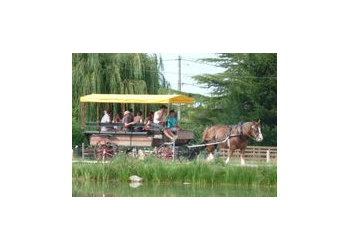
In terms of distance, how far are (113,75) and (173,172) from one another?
4.70m

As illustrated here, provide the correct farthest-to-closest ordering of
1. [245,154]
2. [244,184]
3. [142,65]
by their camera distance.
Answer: [142,65]
[245,154]
[244,184]

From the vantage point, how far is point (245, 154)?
67.5 ft

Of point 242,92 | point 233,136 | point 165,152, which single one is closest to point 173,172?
point 165,152

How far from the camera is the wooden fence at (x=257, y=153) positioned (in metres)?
20.2

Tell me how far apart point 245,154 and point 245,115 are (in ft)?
10.0

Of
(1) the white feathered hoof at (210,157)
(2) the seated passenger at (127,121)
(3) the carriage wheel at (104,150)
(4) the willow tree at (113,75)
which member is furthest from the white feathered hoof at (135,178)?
(4) the willow tree at (113,75)

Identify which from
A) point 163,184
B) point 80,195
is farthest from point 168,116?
point 80,195

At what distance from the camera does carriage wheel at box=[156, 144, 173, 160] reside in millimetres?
19219

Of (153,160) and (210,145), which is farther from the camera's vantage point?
(210,145)

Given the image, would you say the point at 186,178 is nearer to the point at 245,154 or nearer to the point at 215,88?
the point at 245,154

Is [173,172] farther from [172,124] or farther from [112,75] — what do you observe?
[112,75]

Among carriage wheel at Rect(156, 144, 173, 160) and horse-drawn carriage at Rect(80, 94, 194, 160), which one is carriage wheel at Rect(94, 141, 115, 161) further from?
carriage wheel at Rect(156, 144, 173, 160)

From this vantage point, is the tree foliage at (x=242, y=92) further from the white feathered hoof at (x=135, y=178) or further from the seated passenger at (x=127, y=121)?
the white feathered hoof at (x=135, y=178)

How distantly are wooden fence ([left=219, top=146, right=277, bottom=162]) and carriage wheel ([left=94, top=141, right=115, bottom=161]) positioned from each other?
253 cm
